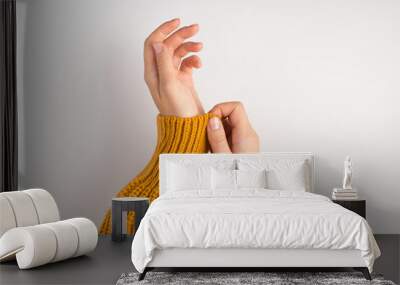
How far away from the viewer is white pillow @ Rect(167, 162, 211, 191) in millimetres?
6300

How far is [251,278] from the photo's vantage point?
471 centimetres

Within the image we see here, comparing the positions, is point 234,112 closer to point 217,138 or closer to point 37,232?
point 217,138

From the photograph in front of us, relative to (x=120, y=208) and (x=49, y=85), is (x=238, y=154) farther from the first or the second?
(x=49, y=85)

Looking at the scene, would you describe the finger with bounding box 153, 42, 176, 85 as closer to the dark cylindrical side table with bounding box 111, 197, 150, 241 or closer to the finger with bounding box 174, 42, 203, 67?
the finger with bounding box 174, 42, 203, 67

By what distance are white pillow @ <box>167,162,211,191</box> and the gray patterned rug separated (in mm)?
1474

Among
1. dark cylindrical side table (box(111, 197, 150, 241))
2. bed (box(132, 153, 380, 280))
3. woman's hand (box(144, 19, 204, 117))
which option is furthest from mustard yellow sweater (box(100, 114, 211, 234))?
bed (box(132, 153, 380, 280))

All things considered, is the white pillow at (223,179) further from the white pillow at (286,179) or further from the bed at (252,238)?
the bed at (252,238)

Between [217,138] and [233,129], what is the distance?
0.84ft

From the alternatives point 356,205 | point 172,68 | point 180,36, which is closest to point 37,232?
point 172,68

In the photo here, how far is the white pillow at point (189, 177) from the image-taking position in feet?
20.7

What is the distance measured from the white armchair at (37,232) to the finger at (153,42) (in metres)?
1.89

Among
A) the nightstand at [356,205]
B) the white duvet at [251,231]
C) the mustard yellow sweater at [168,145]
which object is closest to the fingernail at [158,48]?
the mustard yellow sweater at [168,145]

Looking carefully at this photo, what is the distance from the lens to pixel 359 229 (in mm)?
4664

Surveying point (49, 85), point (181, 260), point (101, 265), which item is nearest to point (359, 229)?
point (181, 260)
